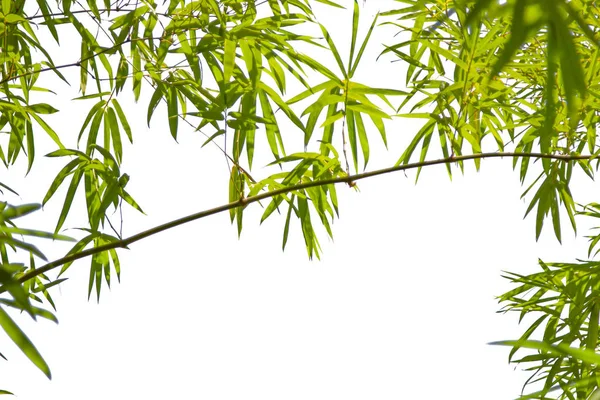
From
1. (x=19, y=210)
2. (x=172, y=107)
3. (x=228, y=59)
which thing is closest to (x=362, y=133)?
(x=228, y=59)

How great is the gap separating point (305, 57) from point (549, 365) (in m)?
1.32

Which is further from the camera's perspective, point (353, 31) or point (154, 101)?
point (154, 101)

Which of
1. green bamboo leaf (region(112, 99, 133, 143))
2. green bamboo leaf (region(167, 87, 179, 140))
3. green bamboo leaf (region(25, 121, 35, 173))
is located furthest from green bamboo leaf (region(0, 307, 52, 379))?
green bamboo leaf (region(25, 121, 35, 173))

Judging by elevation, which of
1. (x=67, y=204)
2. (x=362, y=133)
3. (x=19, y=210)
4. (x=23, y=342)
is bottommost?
(x=23, y=342)

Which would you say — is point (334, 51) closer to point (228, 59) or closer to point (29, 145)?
point (228, 59)

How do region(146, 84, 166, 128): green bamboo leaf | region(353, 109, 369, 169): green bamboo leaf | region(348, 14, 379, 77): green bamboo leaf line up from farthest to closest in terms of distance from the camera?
1. region(146, 84, 166, 128): green bamboo leaf
2. region(353, 109, 369, 169): green bamboo leaf
3. region(348, 14, 379, 77): green bamboo leaf

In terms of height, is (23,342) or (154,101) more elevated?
(154,101)

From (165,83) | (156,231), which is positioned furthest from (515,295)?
(156,231)

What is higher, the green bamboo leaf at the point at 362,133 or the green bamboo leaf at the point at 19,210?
the green bamboo leaf at the point at 362,133

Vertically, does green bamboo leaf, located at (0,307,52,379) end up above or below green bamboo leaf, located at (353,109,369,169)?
below

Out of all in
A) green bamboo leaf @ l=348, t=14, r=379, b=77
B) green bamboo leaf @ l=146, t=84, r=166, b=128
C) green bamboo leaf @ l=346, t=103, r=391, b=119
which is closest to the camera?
green bamboo leaf @ l=348, t=14, r=379, b=77

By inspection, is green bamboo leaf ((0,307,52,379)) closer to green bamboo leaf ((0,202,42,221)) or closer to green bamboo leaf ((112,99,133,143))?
green bamboo leaf ((0,202,42,221))

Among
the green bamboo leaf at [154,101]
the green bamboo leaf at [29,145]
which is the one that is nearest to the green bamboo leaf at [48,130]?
the green bamboo leaf at [29,145]

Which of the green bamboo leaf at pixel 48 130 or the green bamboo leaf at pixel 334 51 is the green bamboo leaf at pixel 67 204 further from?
the green bamboo leaf at pixel 334 51
